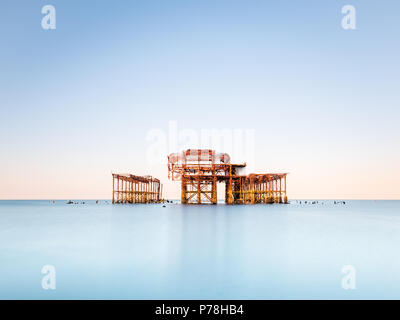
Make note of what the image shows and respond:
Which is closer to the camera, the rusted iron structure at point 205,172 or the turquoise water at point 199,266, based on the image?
the turquoise water at point 199,266

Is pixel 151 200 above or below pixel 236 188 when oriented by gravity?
below

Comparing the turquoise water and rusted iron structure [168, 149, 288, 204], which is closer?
the turquoise water

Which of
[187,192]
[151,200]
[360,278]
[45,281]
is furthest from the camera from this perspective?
[151,200]

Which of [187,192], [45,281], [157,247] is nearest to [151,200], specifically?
[187,192]

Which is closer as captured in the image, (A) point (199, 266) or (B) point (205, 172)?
(A) point (199, 266)

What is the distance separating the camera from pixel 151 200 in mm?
71312

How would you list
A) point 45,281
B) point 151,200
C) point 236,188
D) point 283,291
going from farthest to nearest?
point 151,200, point 236,188, point 45,281, point 283,291

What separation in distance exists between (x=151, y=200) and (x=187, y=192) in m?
25.2

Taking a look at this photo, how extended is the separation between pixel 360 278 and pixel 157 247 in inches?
349
